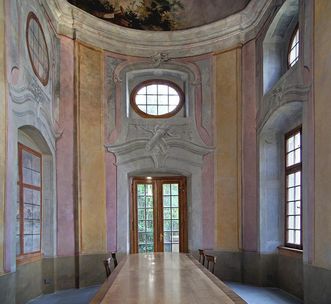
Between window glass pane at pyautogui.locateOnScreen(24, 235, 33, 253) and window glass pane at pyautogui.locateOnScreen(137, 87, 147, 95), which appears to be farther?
window glass pane at pyautogui.locateOnScreen(137, 87, 147, 95)

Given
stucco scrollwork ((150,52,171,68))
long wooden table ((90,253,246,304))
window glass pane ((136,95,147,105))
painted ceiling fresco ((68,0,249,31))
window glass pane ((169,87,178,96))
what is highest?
painted ceiling fresco ((68,0,249,31))

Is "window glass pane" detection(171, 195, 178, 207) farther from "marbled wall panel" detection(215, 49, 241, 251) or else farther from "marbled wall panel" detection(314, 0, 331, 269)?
"marbled wall panel" detection(314, 0, 331, 269)

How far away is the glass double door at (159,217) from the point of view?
9.96 m

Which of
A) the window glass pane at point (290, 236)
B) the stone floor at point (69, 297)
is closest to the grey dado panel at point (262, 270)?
the window glass pane at point (290, 236)

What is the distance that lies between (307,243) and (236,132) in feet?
12.3

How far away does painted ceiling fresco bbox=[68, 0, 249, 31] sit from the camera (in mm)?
9508

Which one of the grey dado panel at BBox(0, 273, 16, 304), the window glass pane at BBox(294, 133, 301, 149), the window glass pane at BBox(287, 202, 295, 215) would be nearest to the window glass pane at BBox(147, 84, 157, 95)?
the window glass pane at BBox(294, 133, 301, 149)

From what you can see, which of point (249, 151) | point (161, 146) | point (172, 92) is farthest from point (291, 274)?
point (172, 92)

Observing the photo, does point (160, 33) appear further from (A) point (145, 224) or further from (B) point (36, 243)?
(B) point (36, 243)

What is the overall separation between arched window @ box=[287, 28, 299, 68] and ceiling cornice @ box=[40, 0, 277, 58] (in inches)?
30.0

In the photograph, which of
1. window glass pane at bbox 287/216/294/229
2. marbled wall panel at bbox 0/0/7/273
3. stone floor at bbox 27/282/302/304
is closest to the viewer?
marbled wall panel at bbox 0/0/7/273

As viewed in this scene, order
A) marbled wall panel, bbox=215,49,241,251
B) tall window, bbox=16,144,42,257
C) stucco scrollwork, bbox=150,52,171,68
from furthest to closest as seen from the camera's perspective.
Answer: stucco scrollwork, bbox=150,52,171,68 < marbled wall panel, bbox=215,49,241,251 < tall window, bbox=16,144,42,257

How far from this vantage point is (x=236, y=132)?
9.20 m

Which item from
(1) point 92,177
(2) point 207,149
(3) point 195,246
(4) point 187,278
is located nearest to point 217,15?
(2) point 207,149
